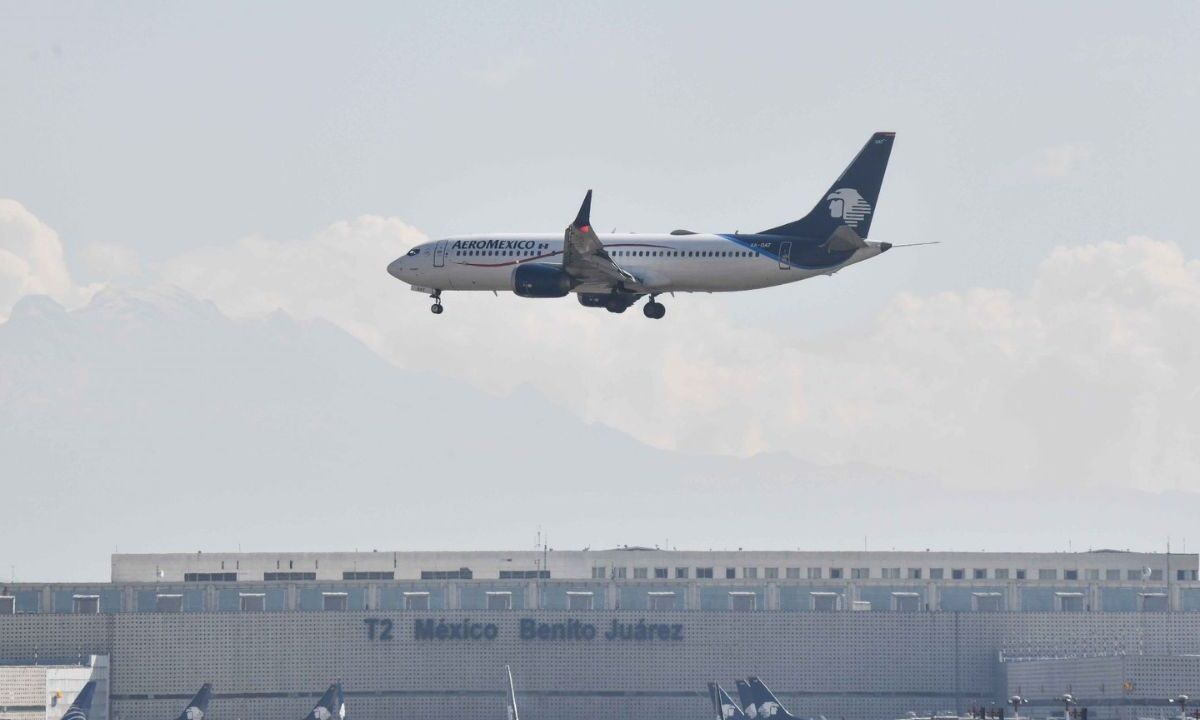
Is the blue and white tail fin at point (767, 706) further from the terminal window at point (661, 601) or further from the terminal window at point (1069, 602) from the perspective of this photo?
the terminal window at point (1069, 602)

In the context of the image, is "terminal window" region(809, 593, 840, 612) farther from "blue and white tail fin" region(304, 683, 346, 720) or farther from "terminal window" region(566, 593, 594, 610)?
"blue and white tail fin" region(304, 683, 346, 720)

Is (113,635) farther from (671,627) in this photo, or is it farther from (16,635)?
(671,627)

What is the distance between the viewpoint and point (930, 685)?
15675cm

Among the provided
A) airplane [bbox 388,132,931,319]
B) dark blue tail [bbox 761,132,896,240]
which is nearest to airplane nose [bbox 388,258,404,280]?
airplane [bbox 388,132,931,319]

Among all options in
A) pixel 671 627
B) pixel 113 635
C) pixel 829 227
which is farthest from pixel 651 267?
pixel 113 635

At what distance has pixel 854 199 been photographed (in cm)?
13788

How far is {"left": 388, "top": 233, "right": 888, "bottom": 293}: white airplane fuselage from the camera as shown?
132m

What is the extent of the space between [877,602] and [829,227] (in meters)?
34.6

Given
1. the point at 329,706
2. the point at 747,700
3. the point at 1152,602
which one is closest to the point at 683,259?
the point at 747,700

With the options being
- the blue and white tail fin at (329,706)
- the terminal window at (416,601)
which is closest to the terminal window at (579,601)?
the terminal window at (416,601)

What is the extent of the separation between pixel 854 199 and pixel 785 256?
301 inches

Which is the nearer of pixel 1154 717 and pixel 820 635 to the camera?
pixel 1154 717

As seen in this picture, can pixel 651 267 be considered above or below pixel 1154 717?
above

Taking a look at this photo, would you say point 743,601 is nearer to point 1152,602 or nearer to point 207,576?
point 1152,602
